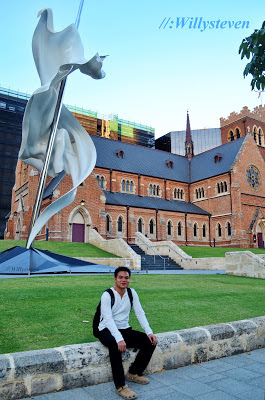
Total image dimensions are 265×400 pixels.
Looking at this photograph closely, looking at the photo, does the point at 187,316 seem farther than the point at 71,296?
No

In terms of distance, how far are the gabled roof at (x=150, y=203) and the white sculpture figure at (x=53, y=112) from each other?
25.5 m

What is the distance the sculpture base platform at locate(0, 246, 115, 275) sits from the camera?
550 cm

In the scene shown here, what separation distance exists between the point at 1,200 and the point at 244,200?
3863cm

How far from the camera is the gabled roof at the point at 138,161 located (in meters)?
41.3

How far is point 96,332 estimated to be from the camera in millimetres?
4410

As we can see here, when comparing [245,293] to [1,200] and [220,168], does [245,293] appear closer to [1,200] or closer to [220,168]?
[220,168]

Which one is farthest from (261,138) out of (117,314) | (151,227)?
(117,314)

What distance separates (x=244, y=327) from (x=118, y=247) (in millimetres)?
20050

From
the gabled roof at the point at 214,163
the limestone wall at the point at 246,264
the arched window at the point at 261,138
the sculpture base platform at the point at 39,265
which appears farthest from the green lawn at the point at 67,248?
the arched window at the point at 261,138

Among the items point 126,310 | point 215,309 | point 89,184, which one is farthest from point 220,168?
point 126,310

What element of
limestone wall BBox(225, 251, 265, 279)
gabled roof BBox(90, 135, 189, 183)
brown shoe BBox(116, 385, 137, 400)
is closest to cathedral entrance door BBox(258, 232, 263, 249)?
gabled roof BBox(90, 135, 189, 183)

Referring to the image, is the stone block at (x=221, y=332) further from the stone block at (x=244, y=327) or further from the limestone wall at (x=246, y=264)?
the limestone wall at (x=246, y=264)

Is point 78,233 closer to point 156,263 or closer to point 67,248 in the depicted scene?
point 67,248

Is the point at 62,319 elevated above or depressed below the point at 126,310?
below
